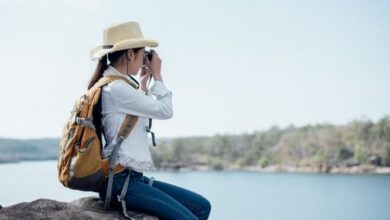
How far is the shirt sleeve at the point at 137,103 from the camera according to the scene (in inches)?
142

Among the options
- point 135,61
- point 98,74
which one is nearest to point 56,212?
point 98,74

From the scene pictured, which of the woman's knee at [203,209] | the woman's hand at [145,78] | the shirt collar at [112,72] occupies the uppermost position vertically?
the shirt collar at [112,72]

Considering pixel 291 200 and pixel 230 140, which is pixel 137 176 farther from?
pixel 230 140

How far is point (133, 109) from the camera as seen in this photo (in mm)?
3615

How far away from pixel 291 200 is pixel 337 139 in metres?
49.5

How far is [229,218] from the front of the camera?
39.0 metres

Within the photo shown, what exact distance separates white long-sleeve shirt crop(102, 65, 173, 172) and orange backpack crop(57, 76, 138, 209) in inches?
1.6

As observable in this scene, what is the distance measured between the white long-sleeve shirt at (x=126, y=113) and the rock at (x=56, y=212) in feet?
1.16

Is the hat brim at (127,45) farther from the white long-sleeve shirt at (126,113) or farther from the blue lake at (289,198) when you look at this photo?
the blue lake at (289,198)

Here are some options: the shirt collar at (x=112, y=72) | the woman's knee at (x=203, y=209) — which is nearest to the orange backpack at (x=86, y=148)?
the shirt collar at (x=112, y=72)

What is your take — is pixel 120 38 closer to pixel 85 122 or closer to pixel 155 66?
pixel 155 66

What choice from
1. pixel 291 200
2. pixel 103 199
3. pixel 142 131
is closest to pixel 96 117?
pixel 142 131

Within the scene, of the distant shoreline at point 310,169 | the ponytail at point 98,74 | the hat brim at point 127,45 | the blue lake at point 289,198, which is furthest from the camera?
the distant shoreline at point 310,169

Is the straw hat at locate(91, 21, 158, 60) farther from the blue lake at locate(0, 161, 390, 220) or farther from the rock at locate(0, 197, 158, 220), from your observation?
the blue lake at locate(0, 161, 390, 220)
